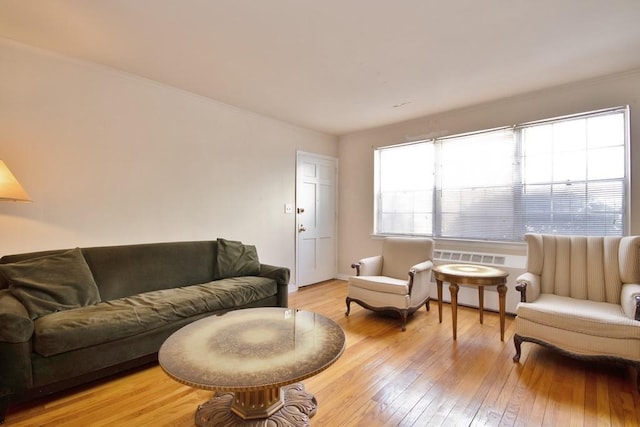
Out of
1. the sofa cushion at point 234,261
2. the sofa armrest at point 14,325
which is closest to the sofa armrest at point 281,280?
the sofa cushion at point 234,261

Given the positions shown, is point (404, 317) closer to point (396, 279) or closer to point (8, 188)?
point (396, 279)

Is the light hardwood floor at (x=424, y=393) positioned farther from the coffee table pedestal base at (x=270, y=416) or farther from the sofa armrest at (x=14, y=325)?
the sofa armrest at (x=14, y=325)

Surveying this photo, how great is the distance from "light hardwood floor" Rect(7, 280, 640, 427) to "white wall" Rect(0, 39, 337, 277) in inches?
55.6

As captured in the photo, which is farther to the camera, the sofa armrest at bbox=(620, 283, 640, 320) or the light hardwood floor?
the sofa armrest at bbox=(620, 283, 640, 320)

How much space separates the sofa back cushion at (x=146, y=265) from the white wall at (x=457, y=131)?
99.6 inches

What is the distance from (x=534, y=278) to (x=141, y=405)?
3.18 m

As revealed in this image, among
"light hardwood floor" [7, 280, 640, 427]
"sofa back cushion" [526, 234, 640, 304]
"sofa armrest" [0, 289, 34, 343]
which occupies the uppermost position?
"sofa back cushion" [526, 234, 640, 304]

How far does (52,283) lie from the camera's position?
209cm

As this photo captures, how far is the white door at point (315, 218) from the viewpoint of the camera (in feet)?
15.2

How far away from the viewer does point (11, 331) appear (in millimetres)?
1634

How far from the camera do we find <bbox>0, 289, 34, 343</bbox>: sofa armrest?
1622mm

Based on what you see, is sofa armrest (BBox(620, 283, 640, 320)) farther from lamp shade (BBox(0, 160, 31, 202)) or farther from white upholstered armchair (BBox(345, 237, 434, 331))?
lamp shade (BBox(0, 160, 31, 202))

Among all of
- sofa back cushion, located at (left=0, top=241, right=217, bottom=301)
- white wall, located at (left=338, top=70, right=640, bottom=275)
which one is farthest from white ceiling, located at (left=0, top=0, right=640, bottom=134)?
sofa back cushion, located at (left=0, top=241, right=217, bottom=301)

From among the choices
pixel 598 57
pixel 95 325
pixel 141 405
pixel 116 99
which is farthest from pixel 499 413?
pixel 116 99
